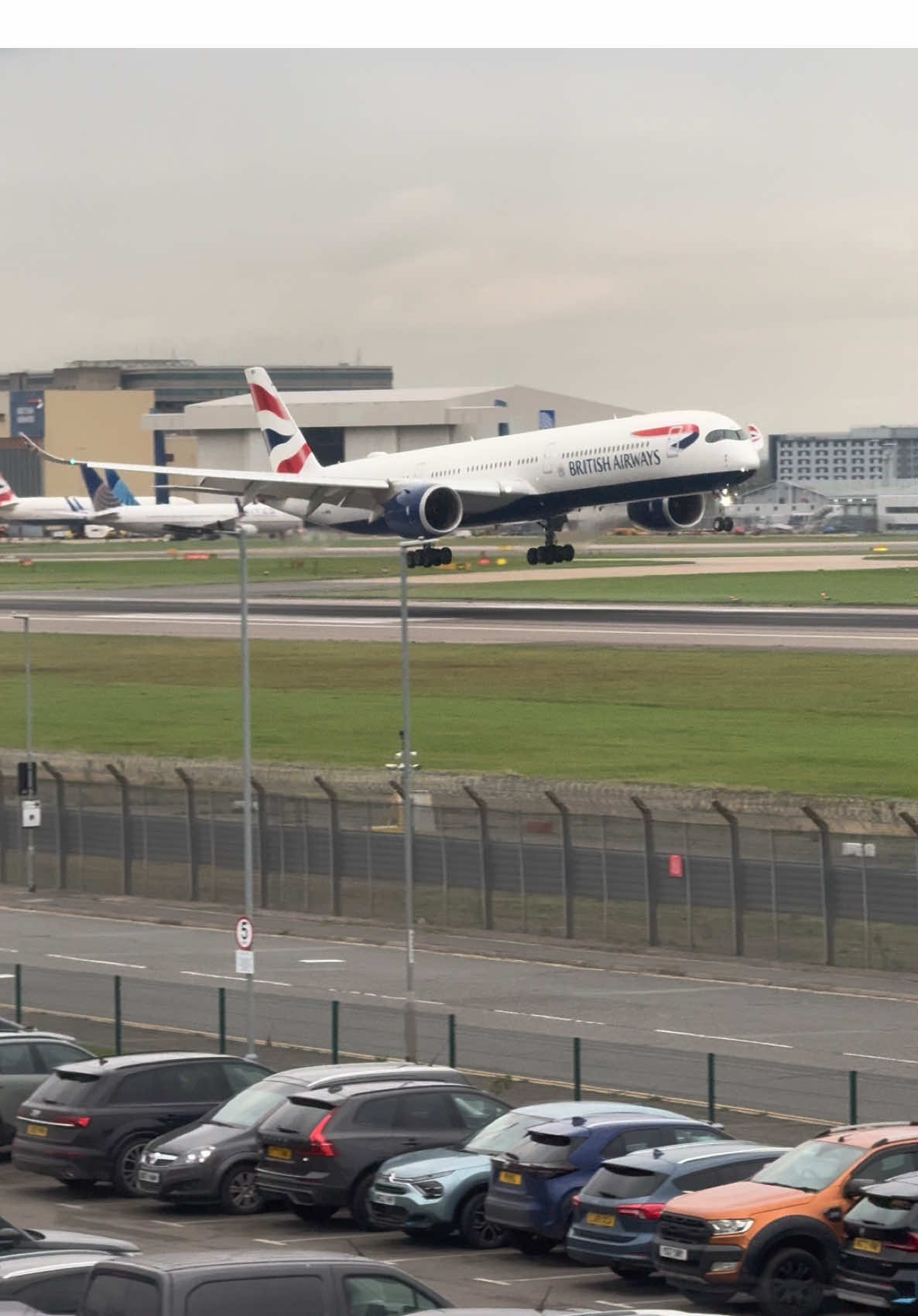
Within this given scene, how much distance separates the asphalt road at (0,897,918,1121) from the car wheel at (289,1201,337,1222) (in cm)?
720

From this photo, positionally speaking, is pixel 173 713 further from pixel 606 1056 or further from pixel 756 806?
pixel 606 1056

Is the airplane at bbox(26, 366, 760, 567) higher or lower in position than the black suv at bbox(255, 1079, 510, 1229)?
higher

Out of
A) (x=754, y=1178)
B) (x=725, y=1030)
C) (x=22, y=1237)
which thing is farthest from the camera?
(x=725, y=1030)

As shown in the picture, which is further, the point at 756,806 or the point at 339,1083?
the point at 756,806

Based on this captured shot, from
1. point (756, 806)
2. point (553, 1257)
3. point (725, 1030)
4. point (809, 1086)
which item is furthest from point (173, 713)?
point (553, 1257)

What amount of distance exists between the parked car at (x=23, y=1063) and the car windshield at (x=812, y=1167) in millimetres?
12020

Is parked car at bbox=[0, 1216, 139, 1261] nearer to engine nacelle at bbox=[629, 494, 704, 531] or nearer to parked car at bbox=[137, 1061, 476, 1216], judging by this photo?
parked car at bbox=[137, 1061, 476, 1216]

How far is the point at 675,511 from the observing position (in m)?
95.5

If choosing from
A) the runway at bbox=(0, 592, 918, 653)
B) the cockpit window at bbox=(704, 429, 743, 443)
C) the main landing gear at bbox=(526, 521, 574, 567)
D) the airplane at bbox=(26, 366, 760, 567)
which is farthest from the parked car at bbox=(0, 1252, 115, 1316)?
the main landing gear at bbox=(526, 521, 574, 567)

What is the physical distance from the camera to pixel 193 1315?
13.7 metres

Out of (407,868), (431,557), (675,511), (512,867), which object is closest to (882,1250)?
(407,868)

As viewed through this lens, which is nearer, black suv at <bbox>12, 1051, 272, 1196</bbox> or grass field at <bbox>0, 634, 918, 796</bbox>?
black suv at <bbox>12, 1051, 272, 1196</bbox>

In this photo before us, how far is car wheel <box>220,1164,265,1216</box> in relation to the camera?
24.9 m

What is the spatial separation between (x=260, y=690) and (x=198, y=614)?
99.7 ft
